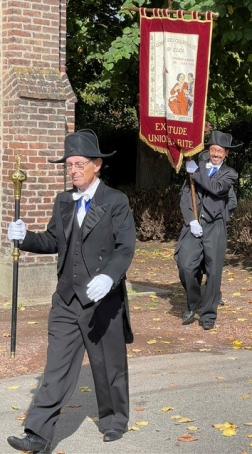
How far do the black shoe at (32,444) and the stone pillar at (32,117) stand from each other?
16.7 feet

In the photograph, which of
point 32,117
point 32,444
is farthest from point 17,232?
point 32,117

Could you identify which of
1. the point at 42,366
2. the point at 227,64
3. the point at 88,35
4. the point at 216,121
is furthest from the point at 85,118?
the point at 42,366

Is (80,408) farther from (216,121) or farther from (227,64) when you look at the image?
(216,121)

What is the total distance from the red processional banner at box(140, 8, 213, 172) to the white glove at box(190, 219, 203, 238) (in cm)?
72

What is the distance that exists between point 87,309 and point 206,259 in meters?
3.74

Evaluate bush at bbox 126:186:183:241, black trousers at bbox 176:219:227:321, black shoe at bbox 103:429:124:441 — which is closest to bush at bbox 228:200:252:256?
bush at bbox 126:186:183:241

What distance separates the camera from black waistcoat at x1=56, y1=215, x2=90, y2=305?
5.19 metres

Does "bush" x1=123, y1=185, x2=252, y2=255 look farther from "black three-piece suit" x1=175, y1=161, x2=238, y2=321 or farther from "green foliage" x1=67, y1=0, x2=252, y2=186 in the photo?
"black three-piece suit" x1=175, y1=161, x2=238, y2=321

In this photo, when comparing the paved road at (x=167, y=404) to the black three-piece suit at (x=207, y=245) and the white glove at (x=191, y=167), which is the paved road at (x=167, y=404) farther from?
the white glove at (x=191, y=167)

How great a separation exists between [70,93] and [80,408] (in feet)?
16.6

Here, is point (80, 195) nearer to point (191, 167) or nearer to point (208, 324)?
point (191, 167)

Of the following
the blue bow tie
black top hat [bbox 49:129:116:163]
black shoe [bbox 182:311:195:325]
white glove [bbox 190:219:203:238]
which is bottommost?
black shoe [bbox 182:311:195:325]

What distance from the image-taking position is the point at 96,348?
5250 millimetres

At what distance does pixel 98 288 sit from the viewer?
4852 millimetres
